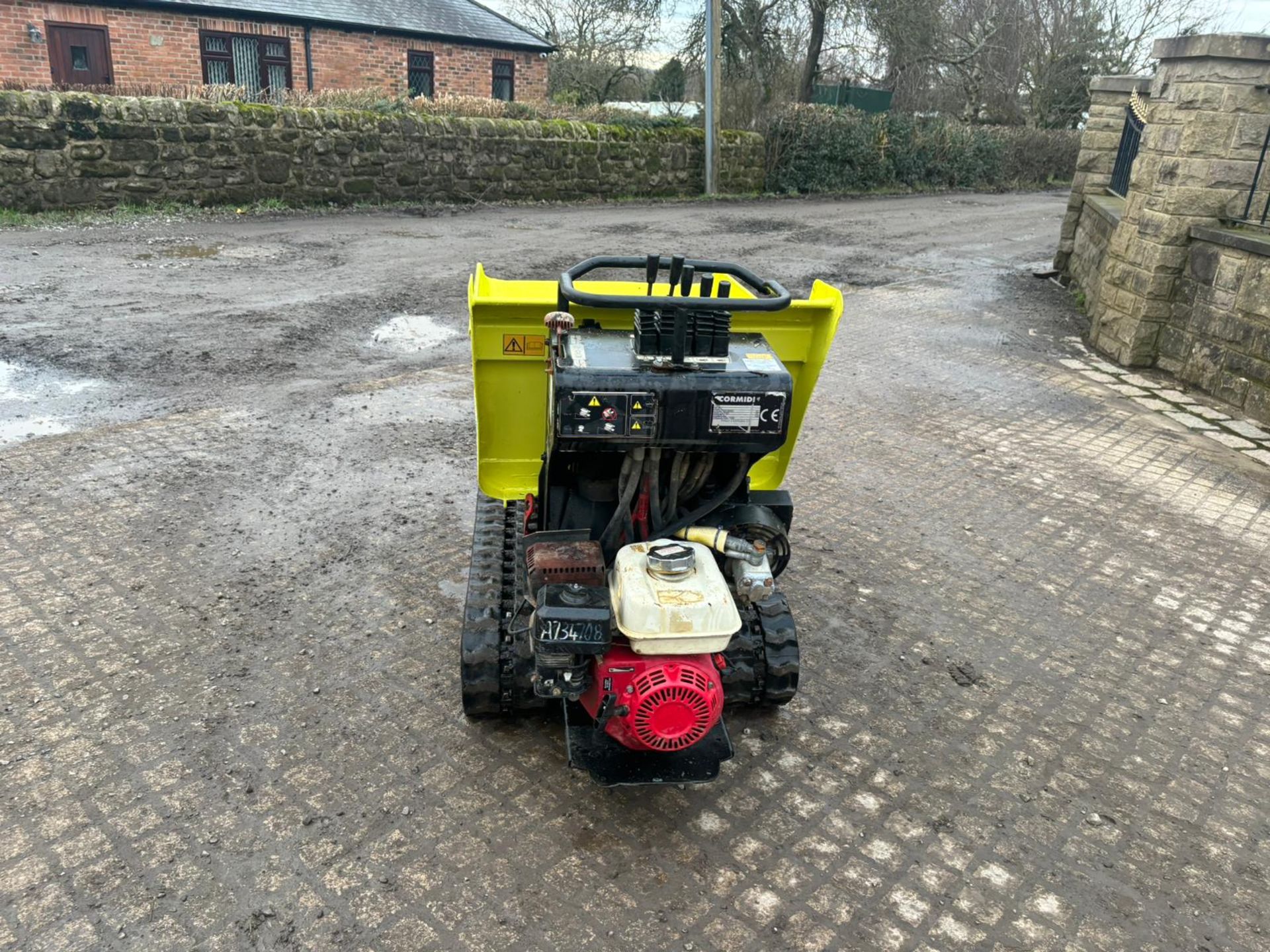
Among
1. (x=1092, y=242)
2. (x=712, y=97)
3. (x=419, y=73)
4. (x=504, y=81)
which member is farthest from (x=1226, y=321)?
(x=504, y=81)

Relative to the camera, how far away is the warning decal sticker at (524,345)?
3.85 meters

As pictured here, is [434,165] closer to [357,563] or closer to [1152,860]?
[357,563]

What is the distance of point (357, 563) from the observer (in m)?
4.77

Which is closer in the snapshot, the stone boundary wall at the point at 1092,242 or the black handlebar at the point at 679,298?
the black handlebar at the point at 679,298

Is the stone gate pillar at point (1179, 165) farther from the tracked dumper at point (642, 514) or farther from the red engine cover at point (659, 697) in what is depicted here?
the red engine cover at point (659, 697)

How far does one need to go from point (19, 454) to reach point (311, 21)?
1987 centimetres

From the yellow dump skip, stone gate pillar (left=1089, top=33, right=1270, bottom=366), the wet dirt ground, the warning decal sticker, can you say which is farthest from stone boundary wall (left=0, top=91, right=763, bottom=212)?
the warning decal sticker

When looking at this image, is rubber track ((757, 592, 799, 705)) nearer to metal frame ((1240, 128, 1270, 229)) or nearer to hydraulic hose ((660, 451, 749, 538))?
hydraulic hose ((660, 451, 749, 538))

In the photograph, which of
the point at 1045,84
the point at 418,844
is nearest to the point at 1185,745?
the point at 418,844

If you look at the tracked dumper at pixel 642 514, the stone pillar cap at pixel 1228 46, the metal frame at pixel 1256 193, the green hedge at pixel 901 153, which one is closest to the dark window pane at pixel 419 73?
the green hedge at pixel 901 153

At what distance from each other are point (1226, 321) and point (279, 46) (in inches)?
865

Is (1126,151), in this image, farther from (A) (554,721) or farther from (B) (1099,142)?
(A) (554,721)

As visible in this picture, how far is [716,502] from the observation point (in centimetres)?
337

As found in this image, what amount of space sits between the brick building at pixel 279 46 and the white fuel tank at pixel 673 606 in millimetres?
20697
